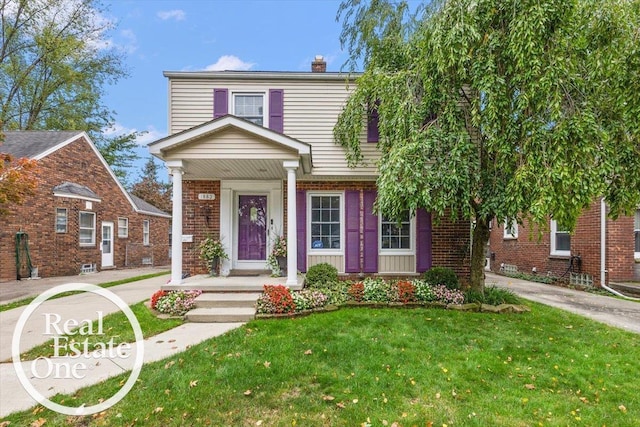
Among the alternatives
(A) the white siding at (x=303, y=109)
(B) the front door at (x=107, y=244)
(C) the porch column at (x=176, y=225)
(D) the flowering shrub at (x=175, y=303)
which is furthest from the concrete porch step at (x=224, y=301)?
(B) the front door at (x=107, y=244)

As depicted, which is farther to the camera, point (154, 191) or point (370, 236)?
point (154, 191)

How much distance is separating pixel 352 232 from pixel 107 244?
1255 cm

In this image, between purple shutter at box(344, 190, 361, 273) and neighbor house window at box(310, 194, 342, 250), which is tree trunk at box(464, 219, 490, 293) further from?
neighbor house window at box(310, 194, 342, 250)

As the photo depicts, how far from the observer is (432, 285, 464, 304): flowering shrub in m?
6.50

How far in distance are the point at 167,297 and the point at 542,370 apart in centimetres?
619

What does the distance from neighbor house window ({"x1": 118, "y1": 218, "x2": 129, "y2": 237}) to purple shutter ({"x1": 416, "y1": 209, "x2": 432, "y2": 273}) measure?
1430 cm

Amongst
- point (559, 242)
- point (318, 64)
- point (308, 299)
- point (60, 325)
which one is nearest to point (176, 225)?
point (60, 325)

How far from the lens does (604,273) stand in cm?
883

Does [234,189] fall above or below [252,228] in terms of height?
above

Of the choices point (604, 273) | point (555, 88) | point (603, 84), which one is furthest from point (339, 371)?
point (604, 273)

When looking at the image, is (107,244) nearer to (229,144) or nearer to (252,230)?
(252,230)

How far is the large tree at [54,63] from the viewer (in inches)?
656

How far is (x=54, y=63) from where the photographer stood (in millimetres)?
17734

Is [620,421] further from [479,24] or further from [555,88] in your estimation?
[479,24]
